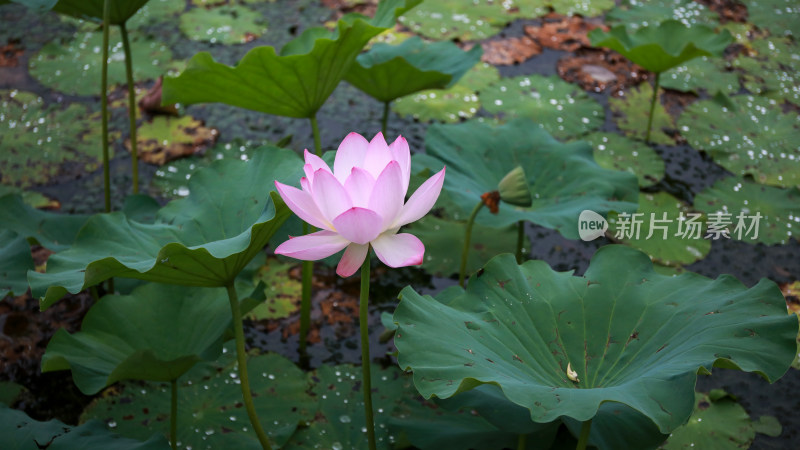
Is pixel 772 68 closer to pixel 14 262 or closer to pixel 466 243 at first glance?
pixel 466 243

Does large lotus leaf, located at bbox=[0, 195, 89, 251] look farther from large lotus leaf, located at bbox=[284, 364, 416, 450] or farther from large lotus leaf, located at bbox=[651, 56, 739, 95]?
large lotus leaf, located at bbox=[651, 56, 739, 95]

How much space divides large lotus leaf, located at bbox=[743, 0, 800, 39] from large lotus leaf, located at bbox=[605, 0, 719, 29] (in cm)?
21

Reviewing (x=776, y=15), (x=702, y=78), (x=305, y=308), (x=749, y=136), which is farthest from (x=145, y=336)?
(x=776, y=15)

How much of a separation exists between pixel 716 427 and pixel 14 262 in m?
1.57

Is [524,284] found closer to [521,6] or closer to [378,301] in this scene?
[378,301]

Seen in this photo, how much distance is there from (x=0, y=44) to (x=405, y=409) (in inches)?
94.6

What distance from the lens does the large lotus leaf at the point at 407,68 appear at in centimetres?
201

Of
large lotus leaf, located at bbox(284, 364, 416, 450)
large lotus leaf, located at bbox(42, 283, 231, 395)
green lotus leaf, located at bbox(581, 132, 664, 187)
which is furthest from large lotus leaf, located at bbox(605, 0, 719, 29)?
large lotus leaf, located at bbox(42, 283, 231, 395)

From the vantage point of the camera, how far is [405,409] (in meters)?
1.69

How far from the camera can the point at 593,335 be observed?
4.39 ft

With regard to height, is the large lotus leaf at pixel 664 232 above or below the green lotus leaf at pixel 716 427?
below

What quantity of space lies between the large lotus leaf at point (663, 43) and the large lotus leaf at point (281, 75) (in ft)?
3.23

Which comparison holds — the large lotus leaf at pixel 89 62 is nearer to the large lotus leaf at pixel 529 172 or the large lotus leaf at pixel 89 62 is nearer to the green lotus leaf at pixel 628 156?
the large lotus leaf at pixel 529 172

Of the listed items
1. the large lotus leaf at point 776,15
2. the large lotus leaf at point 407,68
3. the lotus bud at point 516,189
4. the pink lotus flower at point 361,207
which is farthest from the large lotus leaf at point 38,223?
the large lotus leaf at point 776,15
